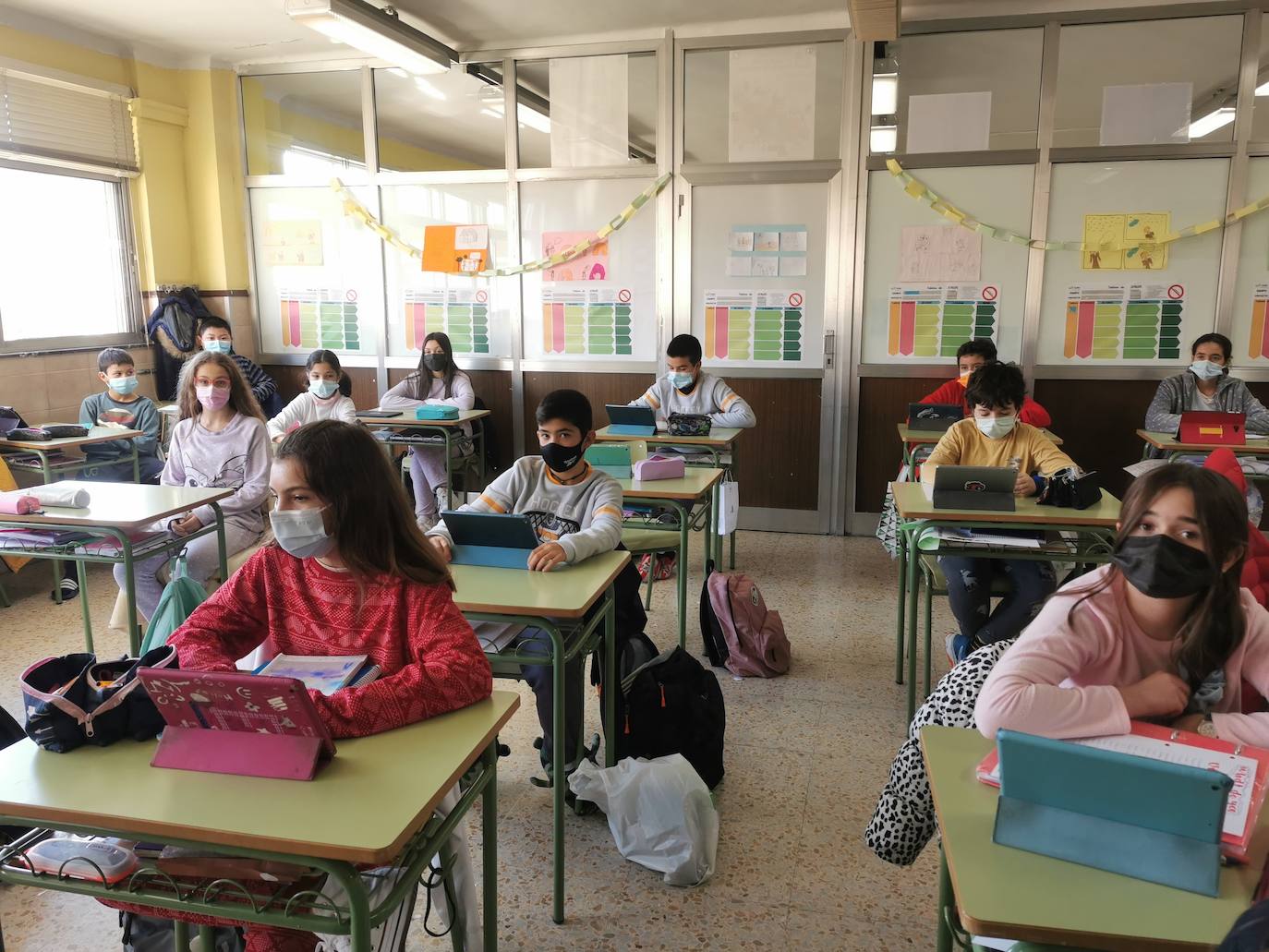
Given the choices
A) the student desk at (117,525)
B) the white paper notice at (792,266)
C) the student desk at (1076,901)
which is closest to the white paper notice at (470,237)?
the white paper notice at (792,266)

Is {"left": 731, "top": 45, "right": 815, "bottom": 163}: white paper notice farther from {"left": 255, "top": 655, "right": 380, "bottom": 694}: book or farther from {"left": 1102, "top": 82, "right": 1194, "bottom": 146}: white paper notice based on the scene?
{"left": 255, "top": 655, "right": 380, "bottom": 694}: book

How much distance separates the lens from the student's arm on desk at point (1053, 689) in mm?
1359

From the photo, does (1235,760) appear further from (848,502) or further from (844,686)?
(848,502)

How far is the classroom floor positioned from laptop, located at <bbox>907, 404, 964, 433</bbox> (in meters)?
1.29

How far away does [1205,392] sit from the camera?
488 cm

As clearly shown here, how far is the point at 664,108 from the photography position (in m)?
5.64

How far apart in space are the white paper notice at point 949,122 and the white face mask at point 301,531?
473 cm

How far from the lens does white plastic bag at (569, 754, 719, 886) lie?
223 cm

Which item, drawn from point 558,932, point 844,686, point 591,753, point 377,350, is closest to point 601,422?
point 377,350

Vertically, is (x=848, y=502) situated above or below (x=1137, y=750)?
below

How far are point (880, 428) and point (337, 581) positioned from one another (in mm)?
4532

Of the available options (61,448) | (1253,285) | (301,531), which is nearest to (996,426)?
(301,531)

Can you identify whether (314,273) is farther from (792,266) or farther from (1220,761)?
(1220,761)

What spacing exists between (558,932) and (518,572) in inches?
32.9
